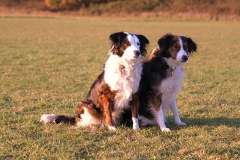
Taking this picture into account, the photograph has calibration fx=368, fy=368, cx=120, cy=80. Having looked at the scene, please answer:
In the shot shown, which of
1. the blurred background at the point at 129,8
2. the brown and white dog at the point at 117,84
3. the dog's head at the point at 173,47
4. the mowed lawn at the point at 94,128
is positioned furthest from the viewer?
the blurred background at the point at 129,8

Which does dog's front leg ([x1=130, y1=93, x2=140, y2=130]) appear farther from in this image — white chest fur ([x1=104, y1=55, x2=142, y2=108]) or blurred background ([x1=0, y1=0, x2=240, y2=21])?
blurred background ([x1=0, y1=0, x2=240, y2=21])

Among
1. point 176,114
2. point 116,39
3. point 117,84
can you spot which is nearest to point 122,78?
point 117,84

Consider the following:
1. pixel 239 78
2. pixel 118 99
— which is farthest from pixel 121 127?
pixel 239 78

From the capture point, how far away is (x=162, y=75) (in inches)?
242

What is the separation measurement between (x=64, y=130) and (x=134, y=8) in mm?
57830

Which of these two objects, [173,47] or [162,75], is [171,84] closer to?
[162,75]

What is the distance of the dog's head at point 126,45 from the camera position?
5.75 m

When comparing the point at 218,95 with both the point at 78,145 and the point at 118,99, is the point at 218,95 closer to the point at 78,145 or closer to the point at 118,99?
the point at 118,99

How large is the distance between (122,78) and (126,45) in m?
0.53

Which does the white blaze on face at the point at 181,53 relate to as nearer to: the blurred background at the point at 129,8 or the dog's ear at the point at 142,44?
the dog's ear at the point at 142,44

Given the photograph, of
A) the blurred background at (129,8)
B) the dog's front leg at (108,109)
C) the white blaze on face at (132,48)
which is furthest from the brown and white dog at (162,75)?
the blurred background at (129,8)

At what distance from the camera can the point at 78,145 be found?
16.6 ft

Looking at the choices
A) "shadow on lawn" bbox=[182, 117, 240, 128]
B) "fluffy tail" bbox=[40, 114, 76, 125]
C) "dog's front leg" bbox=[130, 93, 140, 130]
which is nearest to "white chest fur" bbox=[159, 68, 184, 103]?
"dog's front leg" bbox=[130, 93, 140, 130]

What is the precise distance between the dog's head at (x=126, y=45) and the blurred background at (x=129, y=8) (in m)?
47.3
